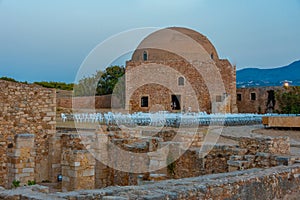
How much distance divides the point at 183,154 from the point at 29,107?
406cm

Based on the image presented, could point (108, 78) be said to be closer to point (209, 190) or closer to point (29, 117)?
point (29, 117)

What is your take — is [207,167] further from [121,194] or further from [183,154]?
[121,194]

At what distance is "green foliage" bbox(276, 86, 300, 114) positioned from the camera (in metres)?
31.7

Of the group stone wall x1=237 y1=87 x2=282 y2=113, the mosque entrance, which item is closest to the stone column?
the mosque entrance

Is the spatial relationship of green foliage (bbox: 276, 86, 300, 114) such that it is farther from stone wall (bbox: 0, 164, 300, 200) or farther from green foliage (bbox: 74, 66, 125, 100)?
stone wall (bbox: 0, 164, 300, 200)

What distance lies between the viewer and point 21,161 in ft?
26.6

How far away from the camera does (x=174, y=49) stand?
33562 millimetres

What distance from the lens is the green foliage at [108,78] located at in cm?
4231

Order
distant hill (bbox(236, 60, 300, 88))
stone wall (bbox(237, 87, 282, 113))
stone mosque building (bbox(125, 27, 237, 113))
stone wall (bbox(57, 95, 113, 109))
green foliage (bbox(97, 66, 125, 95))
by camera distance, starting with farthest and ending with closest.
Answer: distant hill (bbox(236, 60, 300, 88)) → green foliage (bbox(97, 66, 125, 95)) → stone wall (bbox(237, 87, 282, 113)) → stone wall (bbox(57, 95, 113, 109)) → stone mosque building (bbox(125, 27, 237, 113))

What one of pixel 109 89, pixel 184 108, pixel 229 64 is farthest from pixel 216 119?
pixel 109 89

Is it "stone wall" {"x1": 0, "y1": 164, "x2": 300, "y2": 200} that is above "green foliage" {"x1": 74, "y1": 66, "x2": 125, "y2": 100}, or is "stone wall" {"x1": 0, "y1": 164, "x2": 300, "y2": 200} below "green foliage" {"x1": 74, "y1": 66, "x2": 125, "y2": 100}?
below

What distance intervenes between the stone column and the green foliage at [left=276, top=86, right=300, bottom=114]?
87.1 feet

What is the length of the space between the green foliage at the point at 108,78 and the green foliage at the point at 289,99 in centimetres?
1652

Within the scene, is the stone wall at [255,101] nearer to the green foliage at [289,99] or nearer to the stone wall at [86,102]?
the green foliage at [289,99]
